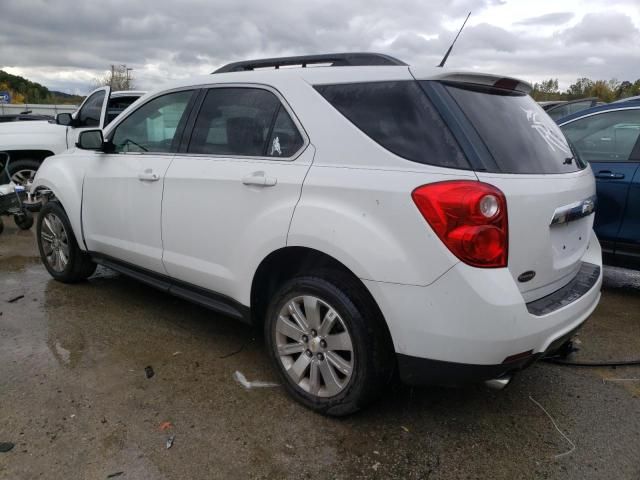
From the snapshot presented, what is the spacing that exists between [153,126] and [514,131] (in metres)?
2.52

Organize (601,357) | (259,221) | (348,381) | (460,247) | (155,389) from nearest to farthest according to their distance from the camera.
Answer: (460,247) < (348,381) < (259,221) < (155,389) < (601,357)

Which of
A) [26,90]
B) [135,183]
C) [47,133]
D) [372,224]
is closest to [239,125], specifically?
[135,183]

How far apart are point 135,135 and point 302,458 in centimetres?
265

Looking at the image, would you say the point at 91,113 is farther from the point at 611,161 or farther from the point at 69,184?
the point at 611,161

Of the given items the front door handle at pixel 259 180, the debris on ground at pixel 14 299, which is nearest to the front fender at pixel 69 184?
the debris on ground at pixel 14 299

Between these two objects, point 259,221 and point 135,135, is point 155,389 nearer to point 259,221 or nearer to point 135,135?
point 259,221

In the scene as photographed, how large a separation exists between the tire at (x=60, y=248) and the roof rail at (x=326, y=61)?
217 centimetres

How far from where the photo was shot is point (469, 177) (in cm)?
227

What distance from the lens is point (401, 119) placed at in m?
2.49

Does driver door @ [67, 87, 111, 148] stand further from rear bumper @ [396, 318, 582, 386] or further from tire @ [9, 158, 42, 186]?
rear bumper @ [396, 318, 582, 386]

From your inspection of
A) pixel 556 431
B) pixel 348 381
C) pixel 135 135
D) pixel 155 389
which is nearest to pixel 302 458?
pixel 348 381

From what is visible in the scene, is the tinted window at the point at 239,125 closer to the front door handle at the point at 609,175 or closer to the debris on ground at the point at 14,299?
the debris on ground at the point at 14,299

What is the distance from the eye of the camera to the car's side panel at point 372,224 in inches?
89.5

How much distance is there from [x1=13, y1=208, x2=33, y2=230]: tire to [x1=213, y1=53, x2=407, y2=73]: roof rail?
16.2 ft
